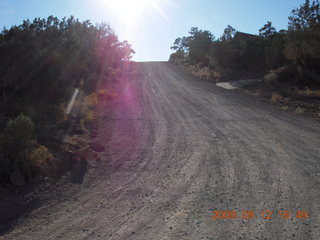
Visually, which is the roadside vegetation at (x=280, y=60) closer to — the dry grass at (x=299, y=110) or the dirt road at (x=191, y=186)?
the dry grass at (x=299, y=110)

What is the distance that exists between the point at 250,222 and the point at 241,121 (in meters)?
7.41

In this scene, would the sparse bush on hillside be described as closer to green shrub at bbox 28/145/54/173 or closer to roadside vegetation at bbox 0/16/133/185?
roadside vegetation at bbox 0/16/133/185

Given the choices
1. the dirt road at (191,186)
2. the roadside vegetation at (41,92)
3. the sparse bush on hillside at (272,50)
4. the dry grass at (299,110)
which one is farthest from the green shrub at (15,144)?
the sparse bush on hillside at (272,50)

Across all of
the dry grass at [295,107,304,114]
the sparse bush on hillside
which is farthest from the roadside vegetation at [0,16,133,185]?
the sparse bush on hillside

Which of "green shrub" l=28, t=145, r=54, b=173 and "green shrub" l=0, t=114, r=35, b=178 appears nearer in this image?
"green shrub" l=0, t=114, r=35, b=178

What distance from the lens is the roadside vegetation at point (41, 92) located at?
19.6 feet

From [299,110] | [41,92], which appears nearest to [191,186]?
[41,92]

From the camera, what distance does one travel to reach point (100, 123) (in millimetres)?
11102

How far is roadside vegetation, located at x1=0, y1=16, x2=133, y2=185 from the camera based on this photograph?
5.96 metres

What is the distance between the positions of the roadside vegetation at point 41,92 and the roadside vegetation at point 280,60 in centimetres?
1107

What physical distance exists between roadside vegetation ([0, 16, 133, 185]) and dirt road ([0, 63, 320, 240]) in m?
1.16

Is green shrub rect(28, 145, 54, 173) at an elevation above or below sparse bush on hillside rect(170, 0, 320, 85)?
below

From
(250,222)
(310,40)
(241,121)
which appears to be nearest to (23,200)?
(250,222)

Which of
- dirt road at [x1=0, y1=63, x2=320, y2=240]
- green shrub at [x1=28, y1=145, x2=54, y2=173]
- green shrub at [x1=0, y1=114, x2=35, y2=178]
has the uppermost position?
green shrub at [x1=0, y1=114, x2=35, y2=178]
